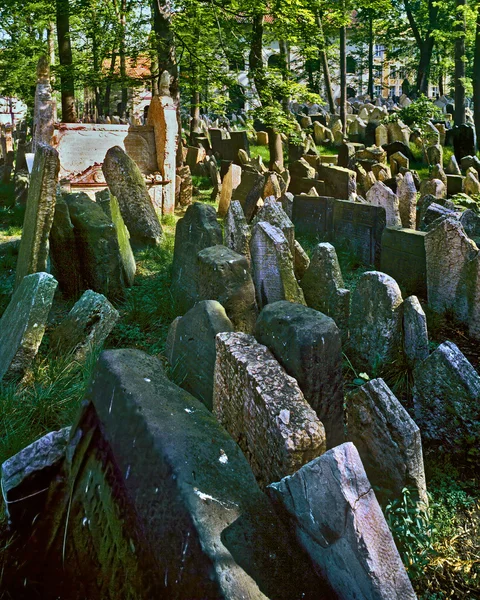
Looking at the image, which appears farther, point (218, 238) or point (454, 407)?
point (218, 238)

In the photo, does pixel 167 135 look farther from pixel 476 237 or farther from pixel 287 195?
pixel 476 237

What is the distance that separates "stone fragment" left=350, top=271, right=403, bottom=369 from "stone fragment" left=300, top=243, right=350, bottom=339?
1.15 feet

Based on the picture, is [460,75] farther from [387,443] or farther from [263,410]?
[263,410]

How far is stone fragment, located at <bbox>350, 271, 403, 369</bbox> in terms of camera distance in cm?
439

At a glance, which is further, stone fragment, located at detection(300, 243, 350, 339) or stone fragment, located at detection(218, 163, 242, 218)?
stone fragment, located at detection(218, 163, 242, 218)

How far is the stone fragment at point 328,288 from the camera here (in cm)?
509

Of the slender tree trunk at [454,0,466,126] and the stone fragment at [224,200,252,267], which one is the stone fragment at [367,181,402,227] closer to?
the stone fragment at [224,200,252,267]

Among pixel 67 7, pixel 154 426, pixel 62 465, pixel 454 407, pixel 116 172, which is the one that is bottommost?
pixel 454 407

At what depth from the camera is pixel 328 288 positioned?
519 cm

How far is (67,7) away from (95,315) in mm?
11316

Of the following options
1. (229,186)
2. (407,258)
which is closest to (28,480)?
(407,258)

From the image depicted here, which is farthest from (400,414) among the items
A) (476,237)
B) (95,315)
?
(476,237)

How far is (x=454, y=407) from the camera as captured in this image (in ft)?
11.3

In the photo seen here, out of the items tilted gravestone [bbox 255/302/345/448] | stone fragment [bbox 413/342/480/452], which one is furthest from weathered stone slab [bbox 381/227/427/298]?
tilted gravestone [bbox 255/302/345/448]
